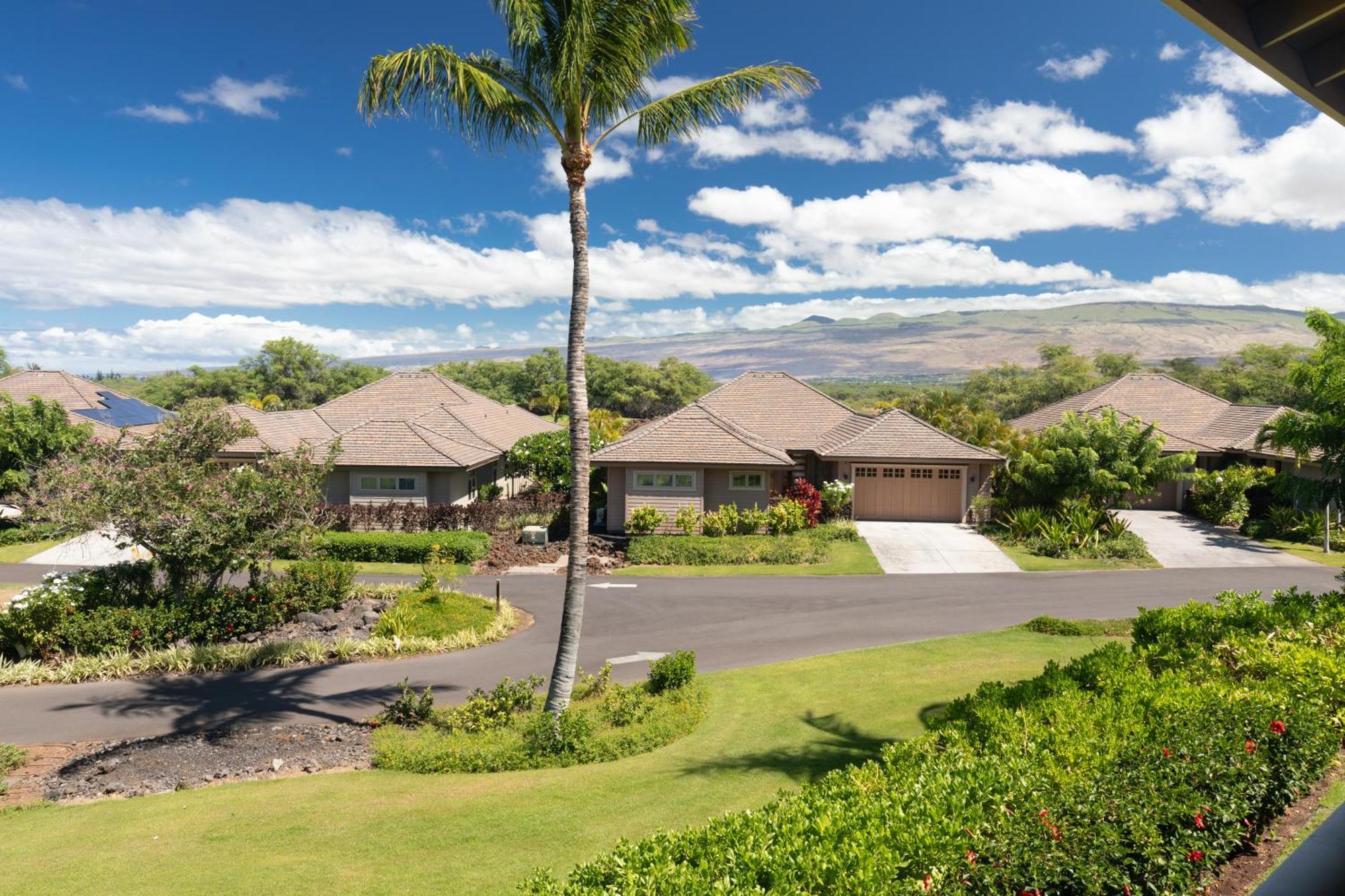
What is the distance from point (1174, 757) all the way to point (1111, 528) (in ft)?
81.3

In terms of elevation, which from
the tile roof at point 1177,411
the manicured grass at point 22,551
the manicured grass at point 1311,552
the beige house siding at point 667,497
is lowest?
the manicured grass at point 22,551

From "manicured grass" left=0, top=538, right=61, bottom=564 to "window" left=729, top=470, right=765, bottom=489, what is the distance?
83.4 ft

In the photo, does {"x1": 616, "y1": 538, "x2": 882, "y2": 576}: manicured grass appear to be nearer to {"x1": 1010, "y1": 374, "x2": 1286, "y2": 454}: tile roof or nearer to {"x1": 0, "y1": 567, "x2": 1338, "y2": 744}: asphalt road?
{"x1": 0, "y1": 567, "x2": 1338, "y2": 744}: asphalt road

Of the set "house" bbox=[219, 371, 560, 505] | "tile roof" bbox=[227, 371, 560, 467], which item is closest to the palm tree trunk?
"house" bbox=[219, 371, 560, 505]

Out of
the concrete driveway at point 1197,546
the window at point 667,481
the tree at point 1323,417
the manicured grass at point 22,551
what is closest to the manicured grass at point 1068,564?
the concrete driveway at point 1197,546

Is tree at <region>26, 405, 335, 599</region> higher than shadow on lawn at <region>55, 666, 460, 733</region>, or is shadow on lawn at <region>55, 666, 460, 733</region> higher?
tree at <region>26, 405, 335, 599</region>

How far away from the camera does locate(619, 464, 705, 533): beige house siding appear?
99.2ft

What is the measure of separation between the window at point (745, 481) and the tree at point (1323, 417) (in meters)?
16.2

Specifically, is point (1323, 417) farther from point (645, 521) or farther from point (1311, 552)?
point (645, 521)

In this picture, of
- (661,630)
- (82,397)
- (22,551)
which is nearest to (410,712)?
(661,630)

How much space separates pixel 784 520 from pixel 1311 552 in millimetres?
17975

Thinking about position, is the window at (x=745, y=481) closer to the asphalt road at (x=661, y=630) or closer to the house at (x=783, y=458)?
the house at (x=783, y=458)

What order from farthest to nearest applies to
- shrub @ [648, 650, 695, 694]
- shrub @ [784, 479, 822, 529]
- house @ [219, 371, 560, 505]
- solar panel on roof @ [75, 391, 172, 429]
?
solar panel on roof @ [75, 391, 172, 429] < shrub @ [784, 479, 822, 529] < house @ [219, 371, 560, 505] < shrub @ [648, 650, 695, 694]

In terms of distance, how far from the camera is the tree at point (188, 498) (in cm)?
1599
